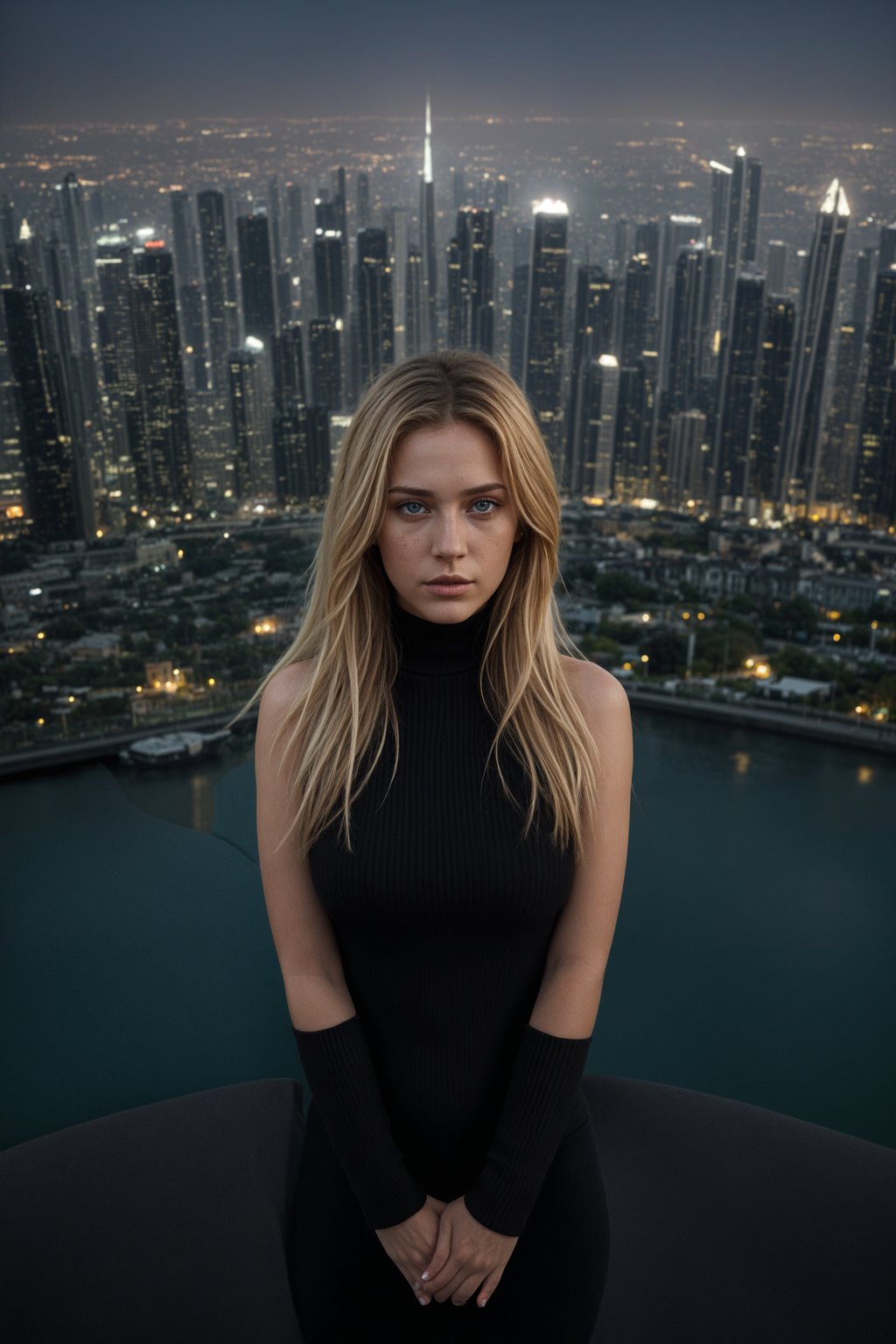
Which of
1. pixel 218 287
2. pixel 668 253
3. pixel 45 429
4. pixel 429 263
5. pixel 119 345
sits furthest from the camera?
pixel 668 253

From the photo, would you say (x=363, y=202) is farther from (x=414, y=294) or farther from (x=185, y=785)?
(x=185, y=785)

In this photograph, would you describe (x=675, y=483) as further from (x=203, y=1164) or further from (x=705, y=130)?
(x=203, y=1164)

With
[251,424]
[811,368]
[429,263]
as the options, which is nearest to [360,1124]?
[251,424]

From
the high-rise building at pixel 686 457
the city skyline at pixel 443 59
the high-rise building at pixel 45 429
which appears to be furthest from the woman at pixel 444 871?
the high-rise building at pixel 686 457

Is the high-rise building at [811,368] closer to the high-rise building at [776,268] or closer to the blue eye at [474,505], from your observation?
the high-rise building at [776,268]

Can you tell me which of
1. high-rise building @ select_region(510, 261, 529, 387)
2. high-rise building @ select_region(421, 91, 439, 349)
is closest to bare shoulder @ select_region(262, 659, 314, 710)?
high-rise building @ select_region(421, 91, 439, 349)

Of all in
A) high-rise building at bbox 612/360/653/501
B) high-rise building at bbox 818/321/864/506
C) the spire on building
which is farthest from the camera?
high-rise building at bbox 612/360/653/501

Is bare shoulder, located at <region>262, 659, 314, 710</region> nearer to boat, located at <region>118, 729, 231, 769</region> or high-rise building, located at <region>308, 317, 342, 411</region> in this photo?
boat, located at <region>118, 729, 231, 769</region>
